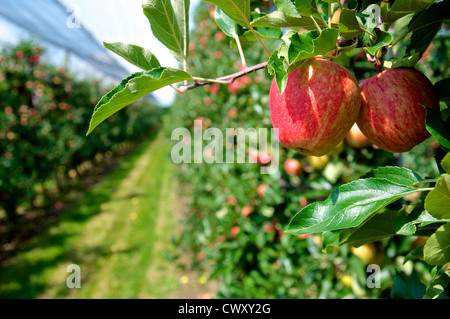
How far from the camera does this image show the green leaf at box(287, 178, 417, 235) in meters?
0.43

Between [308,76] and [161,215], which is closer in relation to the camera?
[308,76]

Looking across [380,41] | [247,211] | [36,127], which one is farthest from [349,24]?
[36,127]

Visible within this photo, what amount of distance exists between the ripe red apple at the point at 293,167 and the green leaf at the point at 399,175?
103cm

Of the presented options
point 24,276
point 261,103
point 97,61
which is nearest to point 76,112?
point 97,61

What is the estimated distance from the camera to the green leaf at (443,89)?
0.51 m

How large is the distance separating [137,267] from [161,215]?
1.52 m

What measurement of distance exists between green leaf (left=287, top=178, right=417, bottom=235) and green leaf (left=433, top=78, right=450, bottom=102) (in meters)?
0.18

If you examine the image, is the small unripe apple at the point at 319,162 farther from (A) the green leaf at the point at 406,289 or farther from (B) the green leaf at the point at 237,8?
(B) the green leaf at the point at 237,8

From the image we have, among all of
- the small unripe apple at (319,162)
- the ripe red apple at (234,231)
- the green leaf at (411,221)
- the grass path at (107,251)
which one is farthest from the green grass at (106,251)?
the green leaf at (411,221)

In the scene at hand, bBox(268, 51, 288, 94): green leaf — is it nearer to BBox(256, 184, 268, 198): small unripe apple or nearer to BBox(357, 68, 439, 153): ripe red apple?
BBox(357, 68, 439, 153): ripe red apple

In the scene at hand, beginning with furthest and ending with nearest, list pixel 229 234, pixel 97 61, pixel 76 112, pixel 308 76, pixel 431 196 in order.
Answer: pixel 97 61, pixel 76 112, pixel 229 234, pixel 308 76, pixel 431 196

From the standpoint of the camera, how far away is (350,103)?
52 cm
